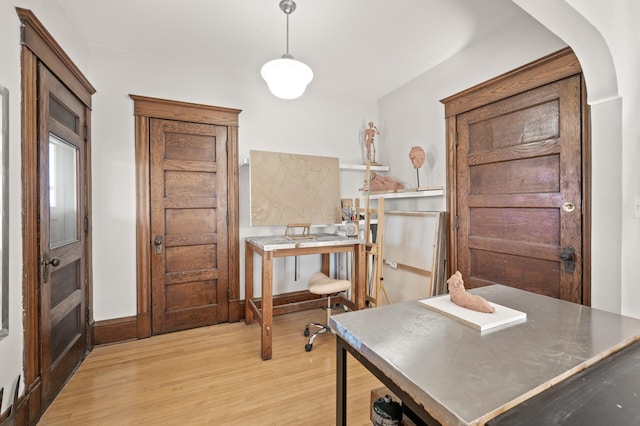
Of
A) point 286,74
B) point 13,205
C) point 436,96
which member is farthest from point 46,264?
point 436,96

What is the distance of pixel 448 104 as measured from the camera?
301cm

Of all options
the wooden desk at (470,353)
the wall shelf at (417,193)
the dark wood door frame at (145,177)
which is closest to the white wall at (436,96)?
the wall shelf at (417,193)

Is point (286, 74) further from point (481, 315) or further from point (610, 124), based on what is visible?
point (610, 124)

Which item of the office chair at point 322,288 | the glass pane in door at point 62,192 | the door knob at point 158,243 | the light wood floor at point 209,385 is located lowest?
the light wood floor at point 209,385

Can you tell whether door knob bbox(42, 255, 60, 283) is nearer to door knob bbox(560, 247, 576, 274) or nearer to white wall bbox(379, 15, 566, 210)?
white wall bbox(379, 15, 566, 210)

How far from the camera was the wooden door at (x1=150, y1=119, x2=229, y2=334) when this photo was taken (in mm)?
2994

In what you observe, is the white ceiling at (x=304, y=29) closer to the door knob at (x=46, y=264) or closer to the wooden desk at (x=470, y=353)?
the door knob at (x=46, y=264)

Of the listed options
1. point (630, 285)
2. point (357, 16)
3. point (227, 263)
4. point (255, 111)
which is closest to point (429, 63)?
point (357, 16)

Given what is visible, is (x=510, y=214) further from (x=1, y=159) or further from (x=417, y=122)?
(x=1, y=159)

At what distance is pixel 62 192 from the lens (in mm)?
2256

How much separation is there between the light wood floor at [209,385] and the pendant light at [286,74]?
2.10 m

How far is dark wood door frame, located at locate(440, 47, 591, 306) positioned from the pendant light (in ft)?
5.38

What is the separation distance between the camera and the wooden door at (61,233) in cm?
193

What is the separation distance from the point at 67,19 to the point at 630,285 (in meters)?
4.27
